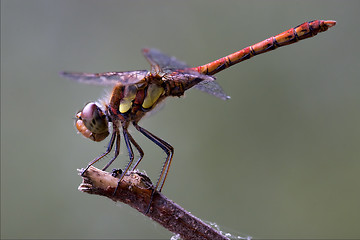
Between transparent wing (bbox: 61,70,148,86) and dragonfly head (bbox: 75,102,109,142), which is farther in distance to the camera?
dragonfly head (bbox: 75,102,109,142)

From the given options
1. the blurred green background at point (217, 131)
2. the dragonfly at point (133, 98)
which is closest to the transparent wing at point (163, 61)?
A: the dragonfly at point (133, 98)

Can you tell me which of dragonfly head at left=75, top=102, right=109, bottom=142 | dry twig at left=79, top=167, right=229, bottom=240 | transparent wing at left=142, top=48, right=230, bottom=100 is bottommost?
dry twig at left=79, top=167, right=229, bottom=240

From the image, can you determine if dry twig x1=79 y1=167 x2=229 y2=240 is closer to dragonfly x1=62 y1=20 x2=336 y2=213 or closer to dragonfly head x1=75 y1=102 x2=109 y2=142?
dragonfly x1=62 y1=20 x2=336 y2=213

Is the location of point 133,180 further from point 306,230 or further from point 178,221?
point 306,230

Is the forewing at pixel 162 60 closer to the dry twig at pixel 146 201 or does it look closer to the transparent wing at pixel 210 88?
the transparent wing at pixel 210 88

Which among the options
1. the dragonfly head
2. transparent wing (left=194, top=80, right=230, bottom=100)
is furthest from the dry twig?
transparent wing (left=194, top=80, right=230, bottom=100)

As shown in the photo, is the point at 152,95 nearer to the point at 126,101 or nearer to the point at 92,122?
the point at 126,101
